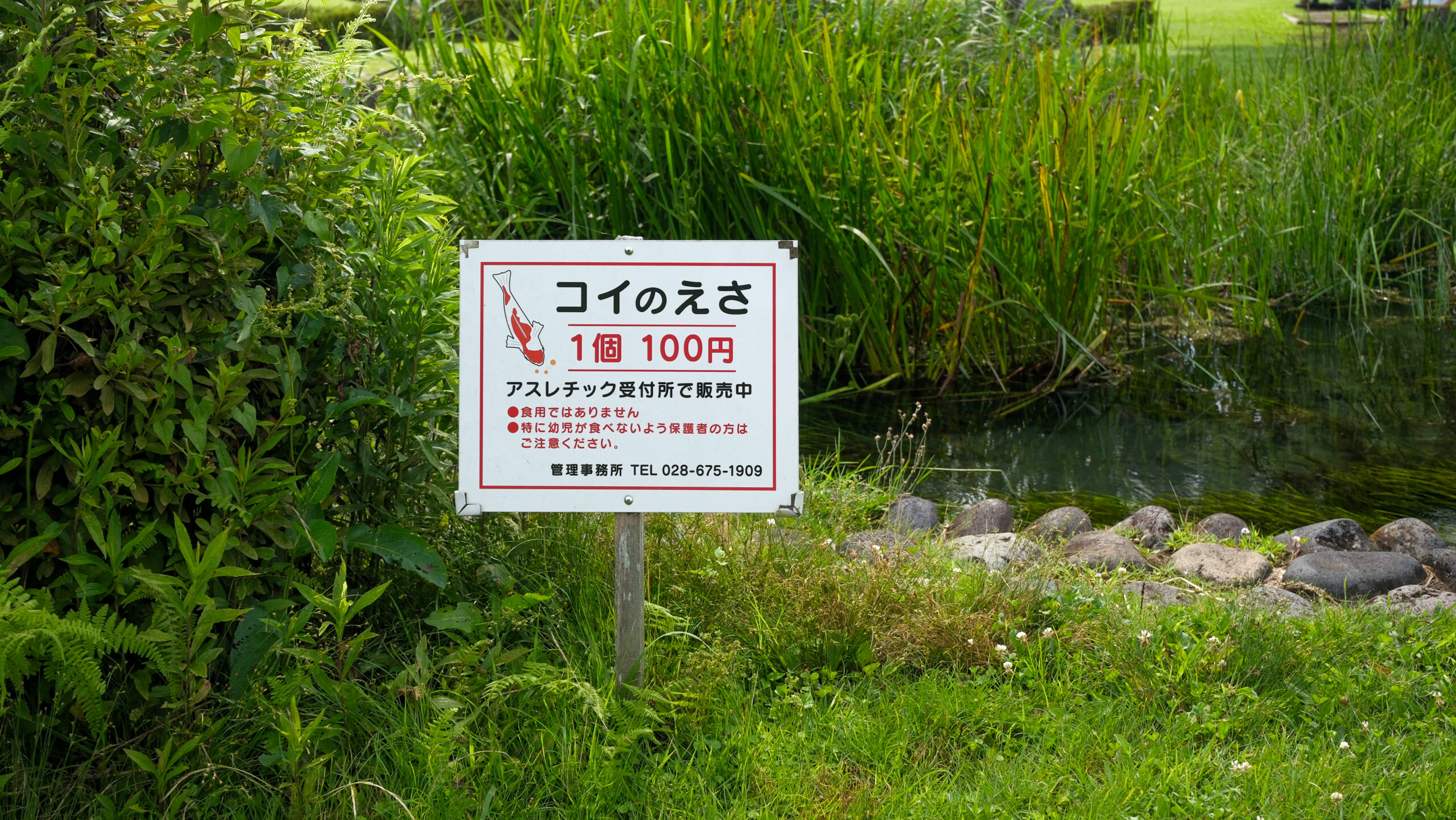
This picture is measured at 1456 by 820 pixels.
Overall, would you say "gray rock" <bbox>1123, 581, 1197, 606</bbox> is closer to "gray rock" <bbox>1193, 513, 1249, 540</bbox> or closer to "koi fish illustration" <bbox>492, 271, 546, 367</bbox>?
"gray rock" <bbox>1193, 513, 1249, 540</bbox>

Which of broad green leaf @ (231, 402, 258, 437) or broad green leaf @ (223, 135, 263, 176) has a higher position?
broad green leaf @ (223, 135, 263, 176)

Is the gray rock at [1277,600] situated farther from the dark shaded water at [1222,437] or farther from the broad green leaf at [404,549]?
the broad green leaf at [404,549]

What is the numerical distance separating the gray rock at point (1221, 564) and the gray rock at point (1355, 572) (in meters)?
0.09

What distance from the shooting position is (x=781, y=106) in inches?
195

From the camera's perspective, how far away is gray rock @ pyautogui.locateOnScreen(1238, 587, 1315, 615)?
2.90 meters

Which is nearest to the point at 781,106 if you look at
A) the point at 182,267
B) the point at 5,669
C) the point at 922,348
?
the point at 922,348

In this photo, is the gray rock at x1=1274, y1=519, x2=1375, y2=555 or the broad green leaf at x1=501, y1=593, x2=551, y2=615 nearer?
the broad green leaf at x1=501, y1=593, x2=551, y2=615

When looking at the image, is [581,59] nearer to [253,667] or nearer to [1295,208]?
[253,667]

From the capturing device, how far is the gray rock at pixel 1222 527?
391 centimetres

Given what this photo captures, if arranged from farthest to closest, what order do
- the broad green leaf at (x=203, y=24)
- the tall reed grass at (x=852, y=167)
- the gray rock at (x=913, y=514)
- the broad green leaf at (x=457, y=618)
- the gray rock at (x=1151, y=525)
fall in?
1. the tall reed grass at (x=852, y=167)
2. the gray rock at (x=1151, y=525)
3. the gray rock at (x=913, y=514)
4. the broad green leaf at (x=457, y=618)
5. the broad green leaf at (x=203, y=24)

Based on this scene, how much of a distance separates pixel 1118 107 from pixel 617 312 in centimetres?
371

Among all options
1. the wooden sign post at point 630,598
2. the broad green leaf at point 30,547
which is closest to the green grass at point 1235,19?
the wooden sign post at point 630,598

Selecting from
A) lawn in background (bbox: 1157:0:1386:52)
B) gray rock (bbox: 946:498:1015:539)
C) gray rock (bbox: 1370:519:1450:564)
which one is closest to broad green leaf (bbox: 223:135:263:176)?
gray rock (bbox: 946:498:1015:539)

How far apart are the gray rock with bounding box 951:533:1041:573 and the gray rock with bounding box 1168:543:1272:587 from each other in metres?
0.52
